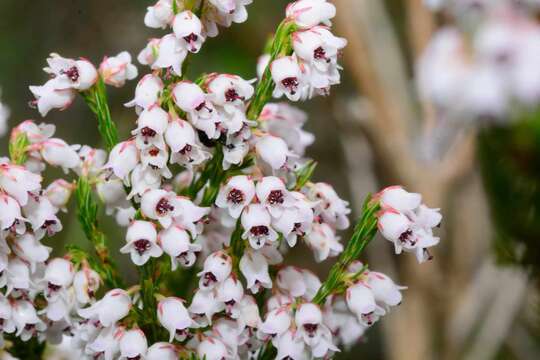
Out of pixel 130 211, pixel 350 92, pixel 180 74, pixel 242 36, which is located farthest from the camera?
pixel 350 92

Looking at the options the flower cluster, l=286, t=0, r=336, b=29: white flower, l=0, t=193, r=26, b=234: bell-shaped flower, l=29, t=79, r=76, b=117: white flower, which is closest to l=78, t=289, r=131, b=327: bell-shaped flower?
l=0, t=193, r=26, b=234: bell-shaped flower

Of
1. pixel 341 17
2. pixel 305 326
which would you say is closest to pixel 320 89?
pixel 305 326

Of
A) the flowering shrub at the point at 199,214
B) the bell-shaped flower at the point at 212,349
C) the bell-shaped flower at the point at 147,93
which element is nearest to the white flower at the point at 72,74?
the flowering shrub at the point at 199,214

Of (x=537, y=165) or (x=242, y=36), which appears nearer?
(x=537, y=165)

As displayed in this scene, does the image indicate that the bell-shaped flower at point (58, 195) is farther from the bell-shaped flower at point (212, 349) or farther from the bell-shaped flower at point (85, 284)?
the bell-shaped flower at point (212, 349)

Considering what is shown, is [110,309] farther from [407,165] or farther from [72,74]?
[407,165]

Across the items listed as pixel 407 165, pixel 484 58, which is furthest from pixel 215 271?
pixel 407 165

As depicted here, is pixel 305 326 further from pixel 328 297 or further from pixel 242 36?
pixel 242 36
